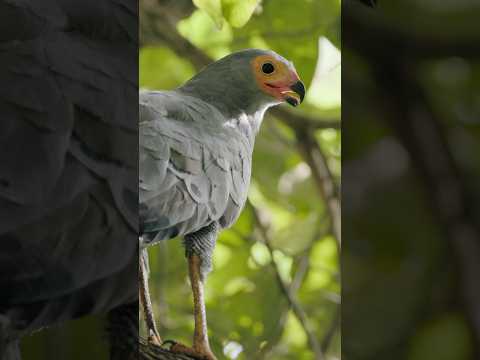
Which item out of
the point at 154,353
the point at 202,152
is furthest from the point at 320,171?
the point at 154,353

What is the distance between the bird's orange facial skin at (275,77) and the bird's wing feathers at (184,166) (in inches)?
3.0

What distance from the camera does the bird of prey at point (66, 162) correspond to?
2.40 ft

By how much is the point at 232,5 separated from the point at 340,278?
394mm

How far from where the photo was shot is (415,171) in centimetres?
65

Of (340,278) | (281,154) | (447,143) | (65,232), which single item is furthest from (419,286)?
(65,232)

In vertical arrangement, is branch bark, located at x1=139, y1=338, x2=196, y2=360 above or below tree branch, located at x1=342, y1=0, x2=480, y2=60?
below

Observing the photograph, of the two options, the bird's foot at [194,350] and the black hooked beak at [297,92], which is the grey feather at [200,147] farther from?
the bird's foot at [194,350]

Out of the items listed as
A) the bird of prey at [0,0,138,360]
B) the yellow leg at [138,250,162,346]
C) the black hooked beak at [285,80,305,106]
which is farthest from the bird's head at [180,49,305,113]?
the yellow leg at [138,250,162,346]

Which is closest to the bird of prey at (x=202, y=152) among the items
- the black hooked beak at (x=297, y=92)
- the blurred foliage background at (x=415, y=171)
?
the black hooked beak at (x=297, y=92)

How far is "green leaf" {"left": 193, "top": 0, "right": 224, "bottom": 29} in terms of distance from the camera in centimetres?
85

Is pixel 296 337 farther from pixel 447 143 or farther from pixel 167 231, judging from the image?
pixel 447 143

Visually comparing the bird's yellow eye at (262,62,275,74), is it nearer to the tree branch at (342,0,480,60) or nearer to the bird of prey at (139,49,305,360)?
the bird of prey at (139,49,305,360)

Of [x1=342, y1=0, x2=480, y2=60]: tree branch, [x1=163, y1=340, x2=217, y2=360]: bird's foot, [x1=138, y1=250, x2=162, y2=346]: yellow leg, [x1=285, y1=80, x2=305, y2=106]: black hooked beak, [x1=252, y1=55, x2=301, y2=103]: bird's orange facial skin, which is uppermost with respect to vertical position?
[x1=342, y1=0, x2=480, y2=60]: tree branch

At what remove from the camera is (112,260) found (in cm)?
78
